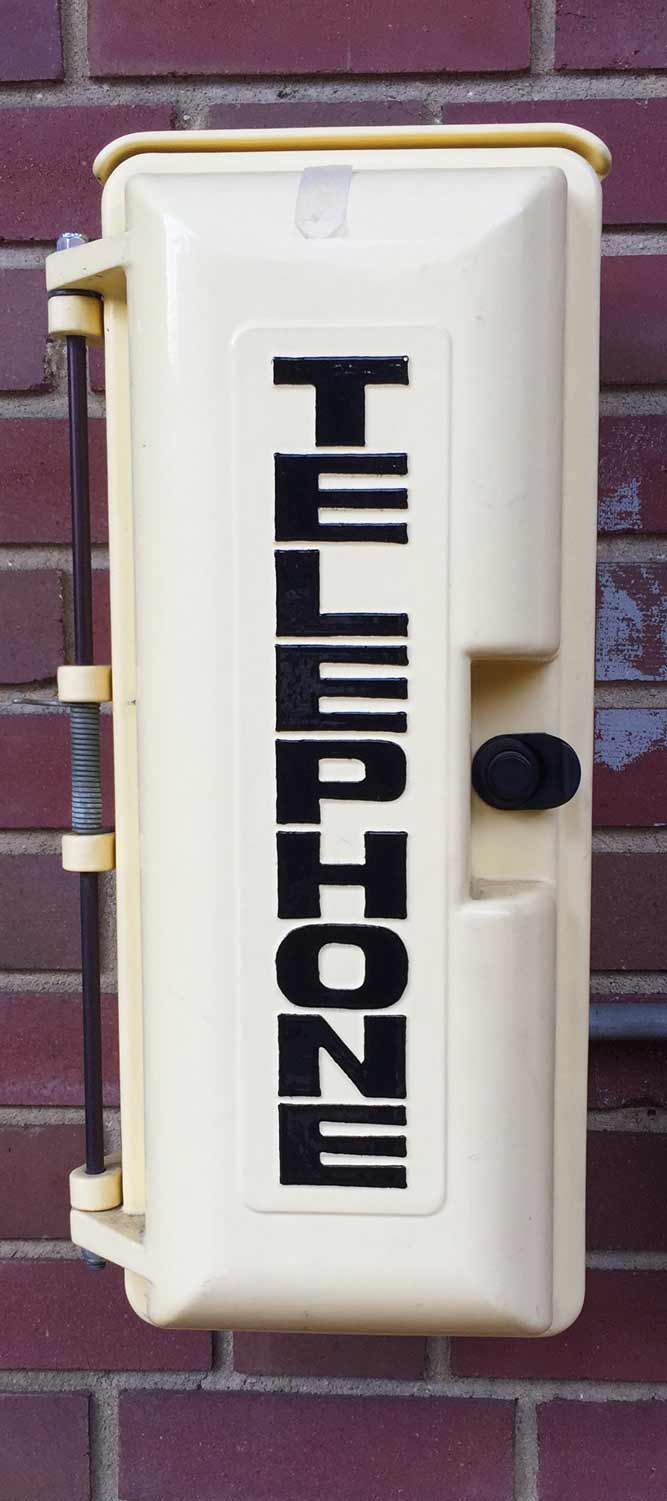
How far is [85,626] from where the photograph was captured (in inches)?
23.8

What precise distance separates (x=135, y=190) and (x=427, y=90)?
27cm

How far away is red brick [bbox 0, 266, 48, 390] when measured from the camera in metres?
0.72

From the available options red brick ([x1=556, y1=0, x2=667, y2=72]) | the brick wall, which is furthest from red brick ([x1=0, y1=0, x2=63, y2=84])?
red brick ([x1=556, y1=0, x2=667, y2=72])

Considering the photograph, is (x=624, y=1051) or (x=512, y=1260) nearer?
(x=512, y=1260)

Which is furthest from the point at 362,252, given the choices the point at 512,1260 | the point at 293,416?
the point at 512,1260

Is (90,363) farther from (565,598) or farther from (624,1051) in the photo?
(624,1051)

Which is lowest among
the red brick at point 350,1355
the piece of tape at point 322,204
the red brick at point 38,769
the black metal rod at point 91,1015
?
the red brick at point 350,1355

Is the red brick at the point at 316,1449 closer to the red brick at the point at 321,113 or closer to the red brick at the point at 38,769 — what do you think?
the red brick at the point at 38,769

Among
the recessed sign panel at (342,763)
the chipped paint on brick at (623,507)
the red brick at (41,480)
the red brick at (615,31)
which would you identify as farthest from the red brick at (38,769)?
the red brick at (615,31)

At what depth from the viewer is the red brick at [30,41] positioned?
0.71 m

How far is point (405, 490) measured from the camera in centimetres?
52

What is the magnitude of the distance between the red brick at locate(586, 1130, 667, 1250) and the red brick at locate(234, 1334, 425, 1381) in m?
0.15

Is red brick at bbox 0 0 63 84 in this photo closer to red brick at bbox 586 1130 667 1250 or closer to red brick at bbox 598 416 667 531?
red brick at bbox 598 416 667 531

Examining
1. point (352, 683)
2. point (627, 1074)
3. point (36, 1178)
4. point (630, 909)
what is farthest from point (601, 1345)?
point (352, 683)
